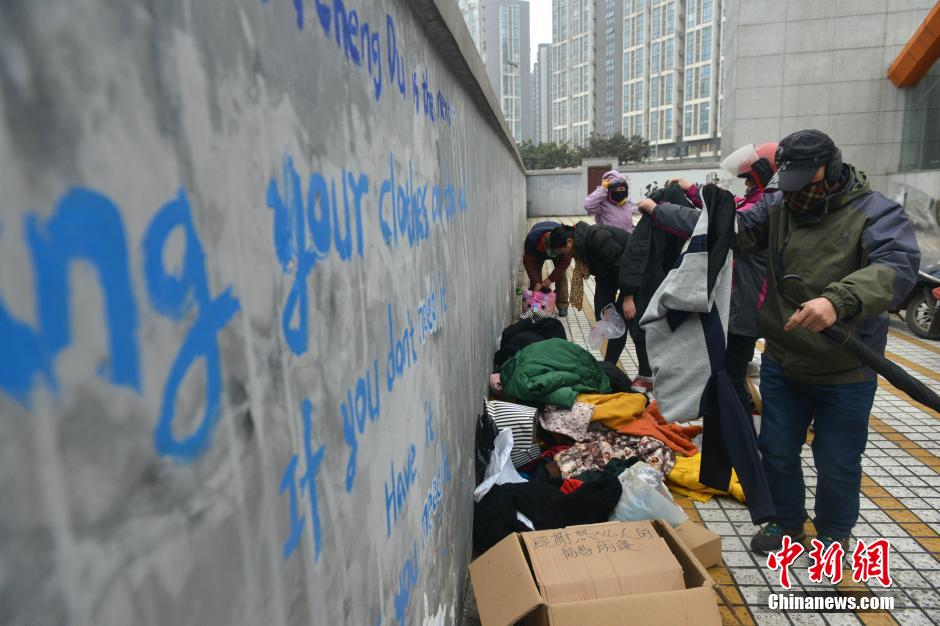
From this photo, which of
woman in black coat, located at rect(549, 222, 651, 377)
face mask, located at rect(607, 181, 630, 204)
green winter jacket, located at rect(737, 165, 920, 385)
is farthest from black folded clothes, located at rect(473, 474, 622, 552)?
face mask, located at rect(607, 181, 630, 204)

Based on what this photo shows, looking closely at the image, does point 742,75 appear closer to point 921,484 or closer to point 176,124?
point 921,484

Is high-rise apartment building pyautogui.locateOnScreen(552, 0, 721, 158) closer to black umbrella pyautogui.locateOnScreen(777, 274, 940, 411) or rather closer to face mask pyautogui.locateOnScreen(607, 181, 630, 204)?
face mask pyautogui.locateOnScreen(607, 181, 630, 204)

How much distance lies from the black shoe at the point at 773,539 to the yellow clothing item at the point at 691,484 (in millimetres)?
481

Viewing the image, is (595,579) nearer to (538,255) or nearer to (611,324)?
(611,324)

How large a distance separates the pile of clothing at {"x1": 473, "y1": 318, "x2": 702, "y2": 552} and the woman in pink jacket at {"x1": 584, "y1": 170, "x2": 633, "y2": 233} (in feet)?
6.78

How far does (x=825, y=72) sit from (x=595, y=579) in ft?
60.4

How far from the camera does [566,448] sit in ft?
12.8

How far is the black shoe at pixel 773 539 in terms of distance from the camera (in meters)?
3.08

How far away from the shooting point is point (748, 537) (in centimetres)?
325

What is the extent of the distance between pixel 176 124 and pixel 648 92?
98.2m

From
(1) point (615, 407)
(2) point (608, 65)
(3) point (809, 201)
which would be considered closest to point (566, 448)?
(1) point (615, 407)

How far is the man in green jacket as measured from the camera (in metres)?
2.35

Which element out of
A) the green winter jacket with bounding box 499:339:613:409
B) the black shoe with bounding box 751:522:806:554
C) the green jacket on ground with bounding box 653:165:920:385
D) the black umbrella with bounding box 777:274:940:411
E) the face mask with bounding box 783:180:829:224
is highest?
the face mask with bounding box 783:180:829:224

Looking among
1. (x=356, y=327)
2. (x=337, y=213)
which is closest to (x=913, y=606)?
(x=356, y=327)
